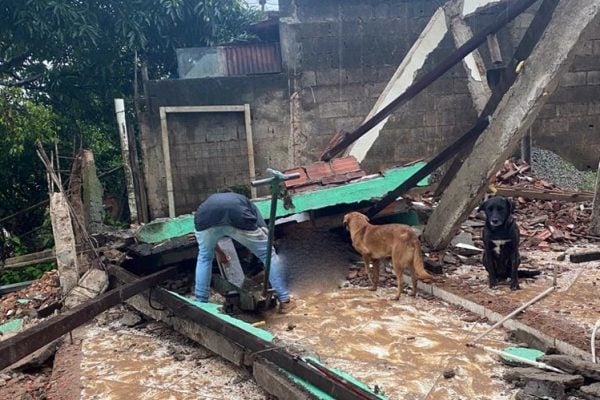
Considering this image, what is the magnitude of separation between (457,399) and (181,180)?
25.3 ft

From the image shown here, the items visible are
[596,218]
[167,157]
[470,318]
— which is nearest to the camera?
[470,318]

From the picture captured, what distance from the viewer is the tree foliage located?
32.0ft

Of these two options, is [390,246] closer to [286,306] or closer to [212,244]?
[286,306]

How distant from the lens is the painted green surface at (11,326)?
5.75 metres

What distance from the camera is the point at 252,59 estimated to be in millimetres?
10266

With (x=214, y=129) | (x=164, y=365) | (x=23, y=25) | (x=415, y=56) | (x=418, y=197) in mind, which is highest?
(x=23, y=25)

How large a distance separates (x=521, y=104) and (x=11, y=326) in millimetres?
6346

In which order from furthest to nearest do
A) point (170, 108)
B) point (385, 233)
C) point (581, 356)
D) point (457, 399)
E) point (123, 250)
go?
point (170, 108) → point (123, 250) → point (385, 233) → point (581, 356) → point (457, 399)

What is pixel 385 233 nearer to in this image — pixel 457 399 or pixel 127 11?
pixel 457 399

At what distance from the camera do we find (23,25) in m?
9.78

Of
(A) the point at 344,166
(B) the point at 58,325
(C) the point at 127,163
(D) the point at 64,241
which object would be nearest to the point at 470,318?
(A) the point at 344,166

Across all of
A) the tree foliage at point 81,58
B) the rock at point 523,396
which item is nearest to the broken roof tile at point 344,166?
the rock at point 523,396

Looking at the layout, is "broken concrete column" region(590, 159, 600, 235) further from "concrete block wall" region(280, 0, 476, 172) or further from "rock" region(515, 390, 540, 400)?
"rock" region(515, 390, 540, 400)

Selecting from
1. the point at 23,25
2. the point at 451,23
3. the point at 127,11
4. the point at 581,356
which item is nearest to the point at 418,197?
the point at 451,23
